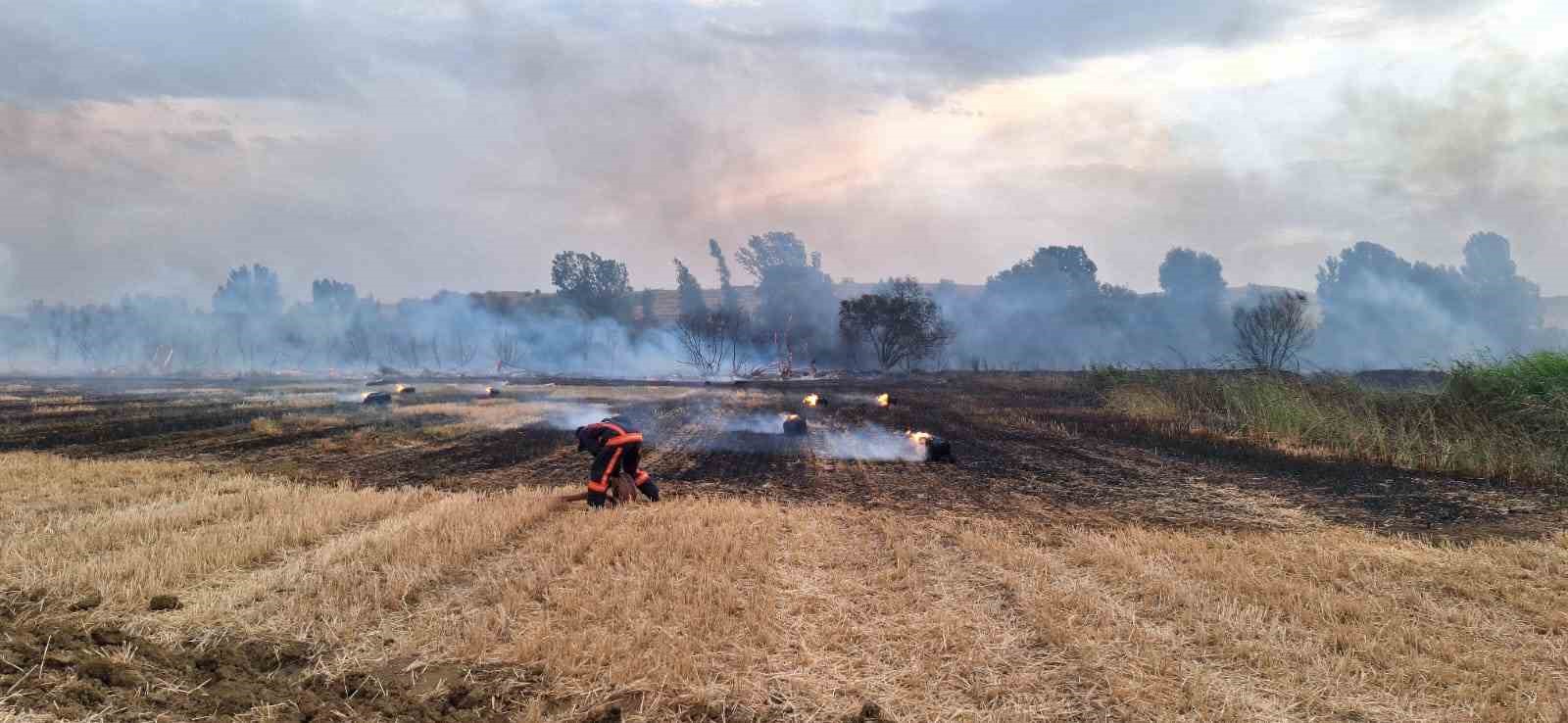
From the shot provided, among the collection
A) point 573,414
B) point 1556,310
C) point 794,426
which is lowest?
point 573,414

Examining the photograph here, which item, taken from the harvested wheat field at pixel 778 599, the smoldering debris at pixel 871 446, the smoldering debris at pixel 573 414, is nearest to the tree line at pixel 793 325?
the smoldering debris at pixel 573 414

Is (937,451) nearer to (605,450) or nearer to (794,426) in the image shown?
(794,426)

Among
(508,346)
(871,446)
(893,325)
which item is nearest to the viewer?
(871,446)

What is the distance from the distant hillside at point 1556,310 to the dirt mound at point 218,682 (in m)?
178

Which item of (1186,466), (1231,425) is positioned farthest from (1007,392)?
(1186,466)

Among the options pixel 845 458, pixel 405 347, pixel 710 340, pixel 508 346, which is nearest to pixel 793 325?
pixel 710 340

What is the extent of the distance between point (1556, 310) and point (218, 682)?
200 m

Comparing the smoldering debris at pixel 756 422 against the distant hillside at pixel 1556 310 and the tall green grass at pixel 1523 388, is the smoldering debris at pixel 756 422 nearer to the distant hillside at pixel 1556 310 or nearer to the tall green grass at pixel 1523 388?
the tall green grass at pixel 1523 388

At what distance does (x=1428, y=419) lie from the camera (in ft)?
51.4

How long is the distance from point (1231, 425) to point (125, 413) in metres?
36.0

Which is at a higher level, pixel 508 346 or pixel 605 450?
pixel 508 346

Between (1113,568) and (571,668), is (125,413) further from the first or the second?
(1113,568)

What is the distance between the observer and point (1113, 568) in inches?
304

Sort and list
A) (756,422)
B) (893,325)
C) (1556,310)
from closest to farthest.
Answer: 1. (756,422)
2. (893,325)
3. (1556,310)
